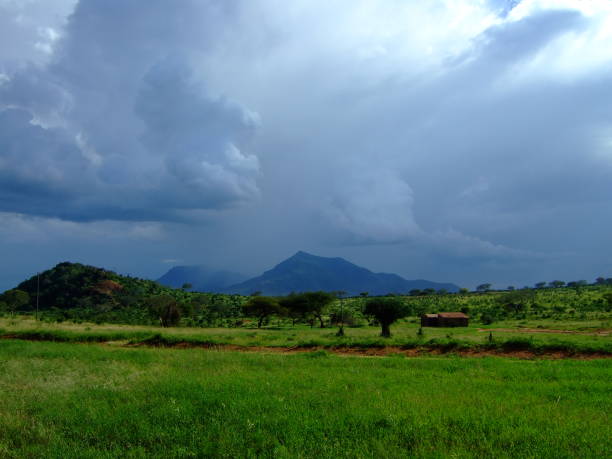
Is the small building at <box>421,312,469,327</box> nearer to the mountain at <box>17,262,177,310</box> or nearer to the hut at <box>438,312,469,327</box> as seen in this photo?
the hut at <box>438,312,469,327</box>

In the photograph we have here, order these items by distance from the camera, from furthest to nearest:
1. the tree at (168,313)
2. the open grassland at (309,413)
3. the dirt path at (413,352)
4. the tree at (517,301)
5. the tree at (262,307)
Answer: the tree at (517,301)
the tree at (262,307)
the tree at (168,313)
the dirt path at (413,352)
the open grassland at (309,413)

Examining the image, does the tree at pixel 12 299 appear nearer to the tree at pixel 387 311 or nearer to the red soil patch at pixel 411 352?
the red soil patch at pixel 411 352

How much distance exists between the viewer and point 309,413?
30.9 feet

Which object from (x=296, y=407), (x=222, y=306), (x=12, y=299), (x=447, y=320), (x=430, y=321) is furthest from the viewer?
(x=12, y=299)

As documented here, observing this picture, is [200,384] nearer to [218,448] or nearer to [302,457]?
[218,448]

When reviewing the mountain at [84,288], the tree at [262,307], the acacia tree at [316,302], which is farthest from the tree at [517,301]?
the mountain at [84,288]

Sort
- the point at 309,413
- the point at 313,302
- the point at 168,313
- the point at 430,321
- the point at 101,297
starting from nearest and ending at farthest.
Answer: the point at 309,413, the point at 430,321, the point at 168,313, the point at 313,302, the point at 101,297

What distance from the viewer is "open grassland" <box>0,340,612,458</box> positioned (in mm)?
7793

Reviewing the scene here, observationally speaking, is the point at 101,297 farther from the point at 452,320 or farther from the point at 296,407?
the point at 296,407

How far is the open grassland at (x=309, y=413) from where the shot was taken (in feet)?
25.6

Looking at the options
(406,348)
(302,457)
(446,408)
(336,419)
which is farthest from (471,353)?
(302,457)

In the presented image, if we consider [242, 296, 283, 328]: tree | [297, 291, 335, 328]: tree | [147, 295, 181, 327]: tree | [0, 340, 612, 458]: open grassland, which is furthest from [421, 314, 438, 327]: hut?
[0, 340, 612, 458]: open grassland

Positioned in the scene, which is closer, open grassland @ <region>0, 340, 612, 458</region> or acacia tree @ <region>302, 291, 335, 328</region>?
open grassland @ <region>0, 340, 612, 458</region>

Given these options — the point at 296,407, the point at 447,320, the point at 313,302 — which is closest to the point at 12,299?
the point at 313,302
